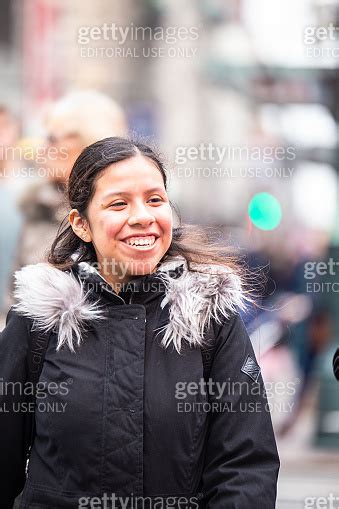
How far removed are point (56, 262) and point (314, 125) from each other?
444cm

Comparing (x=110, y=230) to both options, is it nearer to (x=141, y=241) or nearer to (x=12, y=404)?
Answer: (x=141, y=241)

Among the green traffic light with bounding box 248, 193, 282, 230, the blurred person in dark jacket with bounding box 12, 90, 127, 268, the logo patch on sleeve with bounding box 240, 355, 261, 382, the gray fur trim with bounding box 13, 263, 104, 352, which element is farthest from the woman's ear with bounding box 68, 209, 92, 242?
the green traffic light with bounding box 248, 193, 282, 230

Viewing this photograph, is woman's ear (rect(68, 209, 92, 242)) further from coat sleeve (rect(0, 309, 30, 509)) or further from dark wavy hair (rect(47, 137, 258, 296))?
coat sleeve (rect(0, 309, 30, 509))

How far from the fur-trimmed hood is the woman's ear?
88 mm

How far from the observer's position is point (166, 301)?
270 cm

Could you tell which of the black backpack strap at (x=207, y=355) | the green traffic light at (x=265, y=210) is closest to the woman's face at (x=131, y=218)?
the black backpack strap at (x=207, y=355)

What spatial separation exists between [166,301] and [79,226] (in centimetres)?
36

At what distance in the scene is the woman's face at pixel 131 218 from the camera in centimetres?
267

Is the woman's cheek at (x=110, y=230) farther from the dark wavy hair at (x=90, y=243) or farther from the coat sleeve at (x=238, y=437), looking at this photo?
the coat sleeve at (x=238, y=437)

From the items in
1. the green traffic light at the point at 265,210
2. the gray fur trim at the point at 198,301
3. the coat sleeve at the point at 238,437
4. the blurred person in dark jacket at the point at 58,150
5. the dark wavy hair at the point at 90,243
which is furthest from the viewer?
the green traffic light at the point at 265,210

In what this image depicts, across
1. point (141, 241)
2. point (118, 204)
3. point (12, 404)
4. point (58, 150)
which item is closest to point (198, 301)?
point (141, 241)

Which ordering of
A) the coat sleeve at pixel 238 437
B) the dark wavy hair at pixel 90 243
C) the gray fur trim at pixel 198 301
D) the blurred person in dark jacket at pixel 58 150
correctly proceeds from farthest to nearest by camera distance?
the blurred person in dark jacket at pixel 58 150
the dark wavy hair at pixel 90 243
the gray fur trim at pixel 198 301
the coat sleeve at pixel 238 437

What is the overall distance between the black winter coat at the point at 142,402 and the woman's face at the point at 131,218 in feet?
0.24

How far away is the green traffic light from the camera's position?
697cm
